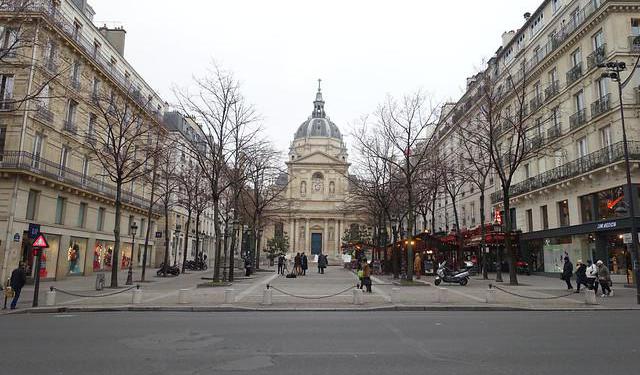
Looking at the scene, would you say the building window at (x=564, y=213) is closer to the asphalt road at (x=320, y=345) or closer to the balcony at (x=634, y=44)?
the balcony at (x=634, y=44)

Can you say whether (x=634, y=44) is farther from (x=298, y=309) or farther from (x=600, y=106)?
(x=298, y=309)

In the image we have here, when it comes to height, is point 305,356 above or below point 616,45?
below

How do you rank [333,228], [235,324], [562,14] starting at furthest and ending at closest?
[333,228]
[562,14]
[235,324]

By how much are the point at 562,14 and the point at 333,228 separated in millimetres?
72788

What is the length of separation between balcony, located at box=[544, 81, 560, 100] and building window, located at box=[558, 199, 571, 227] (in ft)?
23.7

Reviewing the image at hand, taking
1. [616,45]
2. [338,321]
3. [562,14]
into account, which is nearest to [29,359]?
[338,321]

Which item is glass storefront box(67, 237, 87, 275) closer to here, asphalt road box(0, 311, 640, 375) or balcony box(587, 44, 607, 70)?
asphalt road box(0, 311, 640, 375)

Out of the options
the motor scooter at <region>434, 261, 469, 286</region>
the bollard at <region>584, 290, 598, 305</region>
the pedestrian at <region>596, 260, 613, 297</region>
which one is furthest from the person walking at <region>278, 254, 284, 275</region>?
the bollard at <region>584, 290, 598, 305</region>

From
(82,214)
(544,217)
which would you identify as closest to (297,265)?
(82,214)

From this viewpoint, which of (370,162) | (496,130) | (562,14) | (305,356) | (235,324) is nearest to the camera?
(305,356)

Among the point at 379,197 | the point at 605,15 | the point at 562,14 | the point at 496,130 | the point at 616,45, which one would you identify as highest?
the point at 562,14

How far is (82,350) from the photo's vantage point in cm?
805

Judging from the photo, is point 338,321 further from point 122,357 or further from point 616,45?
point 616,45

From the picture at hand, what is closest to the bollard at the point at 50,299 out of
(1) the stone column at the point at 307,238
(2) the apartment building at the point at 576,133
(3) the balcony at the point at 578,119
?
(2) the apartment building at the point at 576,133
